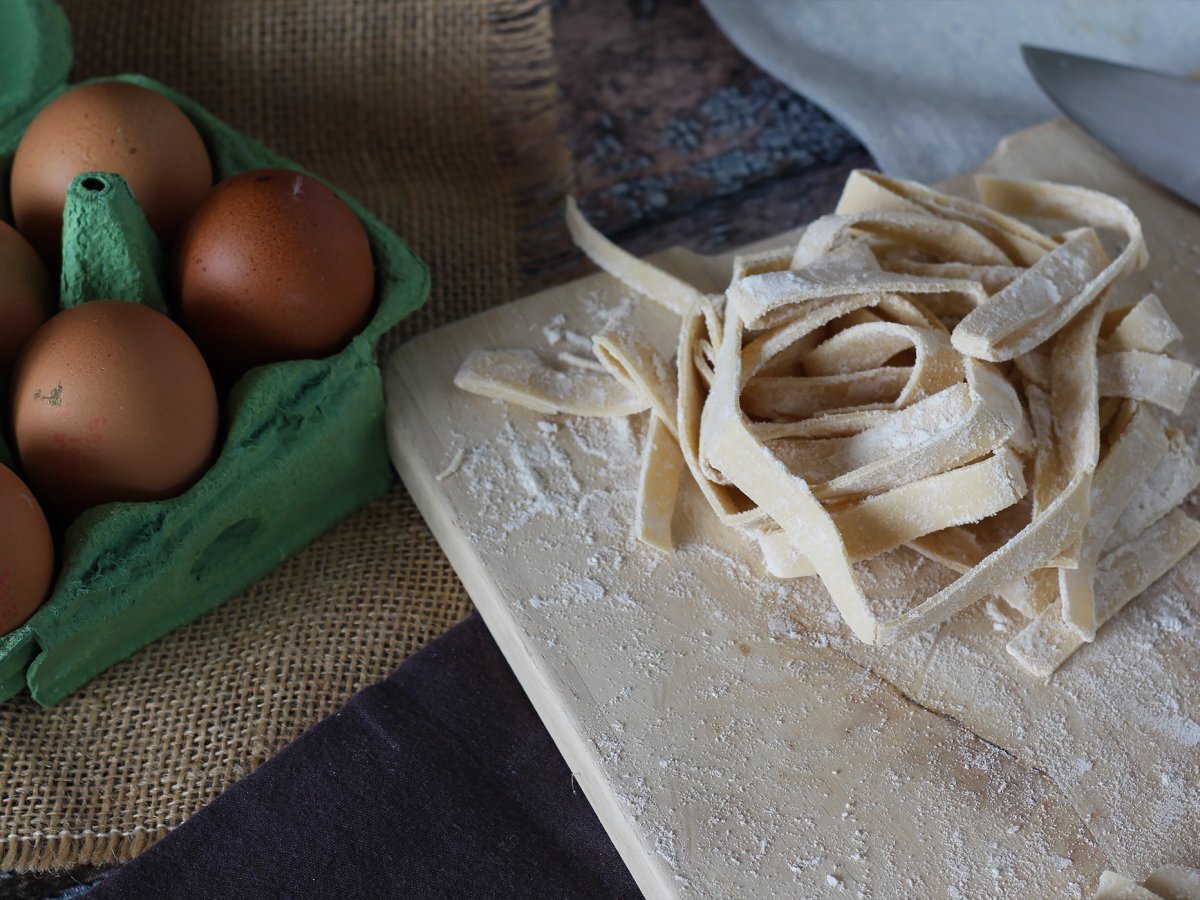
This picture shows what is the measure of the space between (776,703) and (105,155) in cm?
102

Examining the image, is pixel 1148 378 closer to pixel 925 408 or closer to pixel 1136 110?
pixel 925 408

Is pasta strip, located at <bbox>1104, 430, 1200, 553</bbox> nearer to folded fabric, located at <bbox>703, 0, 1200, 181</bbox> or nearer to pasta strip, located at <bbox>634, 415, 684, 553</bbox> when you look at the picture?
pasta strip, located at <bbox>634, 415, 684, 553</bbox>

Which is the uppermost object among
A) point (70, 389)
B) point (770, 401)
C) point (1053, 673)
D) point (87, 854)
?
point (70, 389)

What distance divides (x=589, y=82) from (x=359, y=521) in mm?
1065

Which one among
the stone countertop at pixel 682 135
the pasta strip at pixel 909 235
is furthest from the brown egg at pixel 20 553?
the stone countertop at pixel 682 135

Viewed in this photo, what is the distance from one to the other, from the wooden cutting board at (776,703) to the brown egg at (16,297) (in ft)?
1.46

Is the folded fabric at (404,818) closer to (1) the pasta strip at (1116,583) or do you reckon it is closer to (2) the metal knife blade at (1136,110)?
(1) the pasta strip at (1116,583)

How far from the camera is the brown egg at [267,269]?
1.31 meters

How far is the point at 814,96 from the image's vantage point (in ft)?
7.00

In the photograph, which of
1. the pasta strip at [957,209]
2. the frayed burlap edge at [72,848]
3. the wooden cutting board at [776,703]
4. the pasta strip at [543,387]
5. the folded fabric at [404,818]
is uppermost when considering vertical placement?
the pasta strip at [957,209]

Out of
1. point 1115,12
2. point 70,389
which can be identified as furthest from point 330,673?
point 1115,12

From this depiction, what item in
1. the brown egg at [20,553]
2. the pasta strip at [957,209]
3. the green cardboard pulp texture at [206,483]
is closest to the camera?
the brown egg at [20,553]

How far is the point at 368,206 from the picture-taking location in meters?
1.91

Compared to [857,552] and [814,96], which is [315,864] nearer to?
[857,552]
